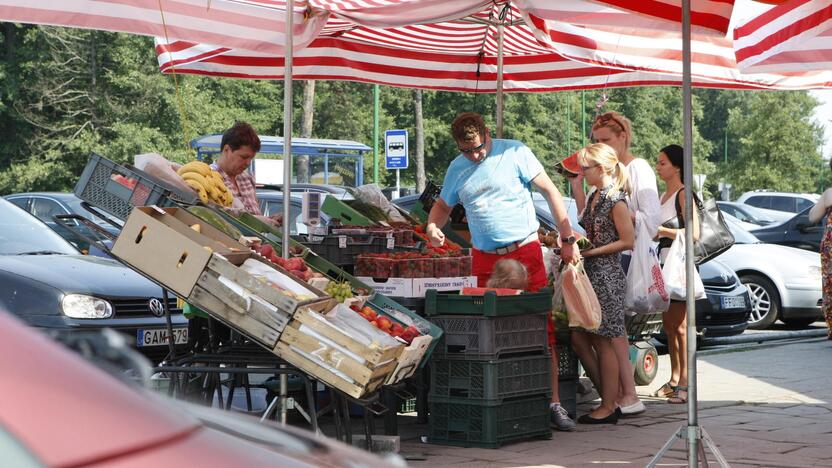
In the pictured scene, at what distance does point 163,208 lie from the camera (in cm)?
608

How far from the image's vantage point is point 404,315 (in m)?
6.43

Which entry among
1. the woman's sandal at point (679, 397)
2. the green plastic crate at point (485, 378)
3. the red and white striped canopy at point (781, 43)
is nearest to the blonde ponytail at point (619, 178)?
the green plastic crate at point (485, 378)

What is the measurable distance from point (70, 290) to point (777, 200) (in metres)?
28.5

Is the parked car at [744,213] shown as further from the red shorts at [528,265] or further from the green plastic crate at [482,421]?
the green plastic crate at [482,421]

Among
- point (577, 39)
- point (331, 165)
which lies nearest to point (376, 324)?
point (577, 39)

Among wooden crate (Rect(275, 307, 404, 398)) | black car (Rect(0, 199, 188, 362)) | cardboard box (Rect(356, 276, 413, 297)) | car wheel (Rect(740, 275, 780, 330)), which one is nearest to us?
wooden crate (Rect(275, 307, 404, 398))

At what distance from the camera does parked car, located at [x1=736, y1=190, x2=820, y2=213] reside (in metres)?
31.3

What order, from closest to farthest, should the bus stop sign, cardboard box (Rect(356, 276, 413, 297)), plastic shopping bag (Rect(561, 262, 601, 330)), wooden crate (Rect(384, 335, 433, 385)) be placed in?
1. wooden crate (Rect(384, 335, 433, 385))
2. cardboard box (Rect(356, 276, 413, 297))
3. plastic shopping bag (Rect(561, 262, 601, 330))
4. the bus stop sign

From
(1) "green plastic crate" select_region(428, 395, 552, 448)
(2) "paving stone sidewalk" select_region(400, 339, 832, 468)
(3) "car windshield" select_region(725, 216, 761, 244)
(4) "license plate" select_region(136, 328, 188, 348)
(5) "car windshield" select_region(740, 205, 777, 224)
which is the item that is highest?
(5) "car windshield" select_region(740, 205, 777, 224)

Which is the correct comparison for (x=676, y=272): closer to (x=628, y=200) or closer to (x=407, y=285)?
(x=628, y=200)

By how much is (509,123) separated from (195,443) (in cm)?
5066

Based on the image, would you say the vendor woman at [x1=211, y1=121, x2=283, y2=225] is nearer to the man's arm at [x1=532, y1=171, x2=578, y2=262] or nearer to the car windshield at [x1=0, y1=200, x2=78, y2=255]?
the man's arm at [x1=532, y1=171, x2=578, y2=262]

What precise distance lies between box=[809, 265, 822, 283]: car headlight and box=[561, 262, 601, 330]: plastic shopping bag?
812cm

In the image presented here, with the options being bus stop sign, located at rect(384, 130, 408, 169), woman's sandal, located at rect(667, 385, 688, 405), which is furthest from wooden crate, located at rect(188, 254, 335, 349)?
bus stop sign, located at rect(384, 130, 408, 169)
